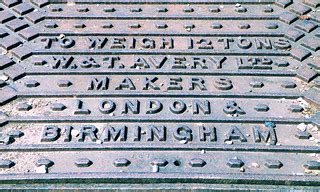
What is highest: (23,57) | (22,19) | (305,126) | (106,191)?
(22,19)

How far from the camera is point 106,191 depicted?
376cm

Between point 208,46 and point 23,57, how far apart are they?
178 centimetres

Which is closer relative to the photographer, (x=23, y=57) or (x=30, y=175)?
(x=30, y=175)

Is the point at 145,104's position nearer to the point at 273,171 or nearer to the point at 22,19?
the point at 273,171

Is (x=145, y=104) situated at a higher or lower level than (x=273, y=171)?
higher

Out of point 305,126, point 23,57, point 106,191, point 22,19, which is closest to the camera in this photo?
point 106,191

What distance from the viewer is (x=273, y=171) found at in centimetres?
385

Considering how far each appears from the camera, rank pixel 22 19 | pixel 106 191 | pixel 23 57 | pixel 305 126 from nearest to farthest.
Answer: pixel 106 191 < pixel 305 126 < pixel 23 57 < pixel 22 19

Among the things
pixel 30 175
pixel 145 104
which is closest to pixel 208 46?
pixel 145 104

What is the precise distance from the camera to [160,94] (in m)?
4.45

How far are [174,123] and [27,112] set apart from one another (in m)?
1.26

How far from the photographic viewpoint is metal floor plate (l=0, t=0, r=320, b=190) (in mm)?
3867

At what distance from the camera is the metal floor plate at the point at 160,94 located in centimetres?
387

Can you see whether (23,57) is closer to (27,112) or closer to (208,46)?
(27,112)
